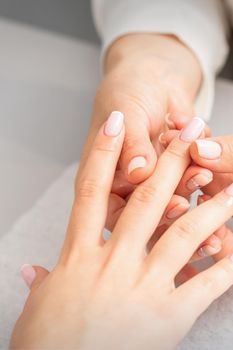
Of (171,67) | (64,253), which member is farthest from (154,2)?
(64,253)

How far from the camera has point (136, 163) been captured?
0.55 meters

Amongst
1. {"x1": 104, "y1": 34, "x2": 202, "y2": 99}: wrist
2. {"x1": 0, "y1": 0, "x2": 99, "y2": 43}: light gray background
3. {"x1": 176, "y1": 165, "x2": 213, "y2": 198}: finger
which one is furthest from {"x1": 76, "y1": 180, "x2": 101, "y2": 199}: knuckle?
{"x1": 0, "y1": 0, "x2": 99, "y2": 43}: light gray background

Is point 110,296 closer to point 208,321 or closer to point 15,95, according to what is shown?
point 208,321

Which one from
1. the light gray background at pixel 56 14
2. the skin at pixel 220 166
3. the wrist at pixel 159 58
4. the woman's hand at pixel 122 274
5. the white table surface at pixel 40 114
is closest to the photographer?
the woman's hand at pixel 122 274

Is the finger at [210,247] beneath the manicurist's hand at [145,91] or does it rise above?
beneath

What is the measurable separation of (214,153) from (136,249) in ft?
0.46

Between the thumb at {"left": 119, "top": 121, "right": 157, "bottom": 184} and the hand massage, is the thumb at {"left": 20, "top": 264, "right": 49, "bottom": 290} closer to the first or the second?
the hand massage

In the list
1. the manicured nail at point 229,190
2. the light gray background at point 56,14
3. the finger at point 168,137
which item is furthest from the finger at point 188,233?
the light gray background at point 56,14

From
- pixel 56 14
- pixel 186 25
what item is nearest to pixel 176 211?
pixel 186 25

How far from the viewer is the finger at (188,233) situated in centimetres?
49

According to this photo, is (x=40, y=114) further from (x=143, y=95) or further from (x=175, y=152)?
(x=175, y=152)

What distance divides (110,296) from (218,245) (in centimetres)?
15

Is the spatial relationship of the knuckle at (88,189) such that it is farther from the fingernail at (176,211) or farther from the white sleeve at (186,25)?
the white sleeve at (186,25)

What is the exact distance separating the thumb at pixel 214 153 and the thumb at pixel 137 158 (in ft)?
0.15
